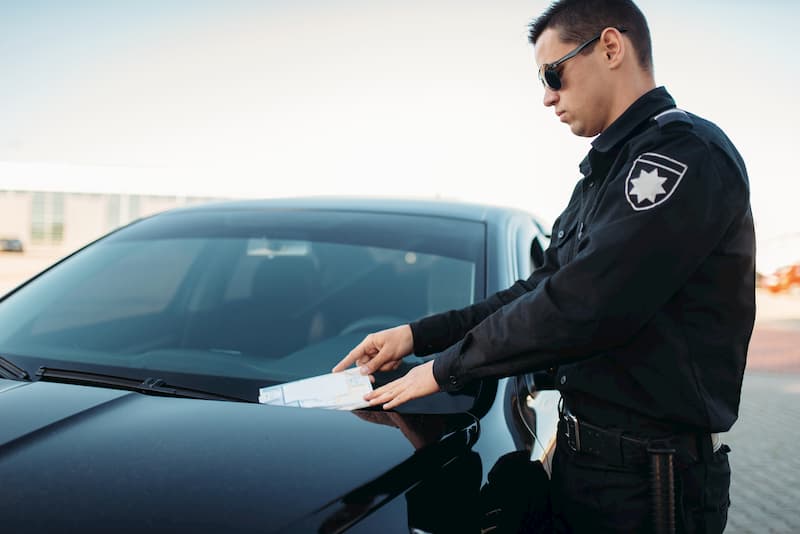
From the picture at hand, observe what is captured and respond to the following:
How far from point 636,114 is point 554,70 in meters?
0.21

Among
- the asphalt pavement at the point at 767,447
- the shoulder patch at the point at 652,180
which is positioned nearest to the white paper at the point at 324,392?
the shoulder patch at the point at 652,180

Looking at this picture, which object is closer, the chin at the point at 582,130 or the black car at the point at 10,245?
the chin at the point at 582,130

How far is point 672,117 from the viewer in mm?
1458

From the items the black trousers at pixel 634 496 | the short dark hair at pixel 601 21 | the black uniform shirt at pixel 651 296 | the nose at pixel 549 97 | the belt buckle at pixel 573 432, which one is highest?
the short dark hair at pixel 601 21

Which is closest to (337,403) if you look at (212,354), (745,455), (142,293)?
(212,354)

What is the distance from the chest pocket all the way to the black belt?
406 mm

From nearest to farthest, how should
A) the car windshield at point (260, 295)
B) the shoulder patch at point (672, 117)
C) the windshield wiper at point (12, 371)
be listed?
the shoulder patch at point (672, 117), the windshield wiper at point (12, 371), the car windshield at point (260, 295)

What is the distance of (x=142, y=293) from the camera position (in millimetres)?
2969

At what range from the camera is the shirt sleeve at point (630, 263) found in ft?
4.37

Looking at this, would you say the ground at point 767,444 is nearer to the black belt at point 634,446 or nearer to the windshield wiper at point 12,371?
the black belt at point 634,446

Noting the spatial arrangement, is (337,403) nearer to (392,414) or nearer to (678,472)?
(392,414)

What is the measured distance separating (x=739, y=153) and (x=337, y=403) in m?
0.99

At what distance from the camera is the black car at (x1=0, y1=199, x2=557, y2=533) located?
1.15 metres

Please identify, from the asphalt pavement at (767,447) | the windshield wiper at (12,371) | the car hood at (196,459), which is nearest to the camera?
the car hood at (196,459)
